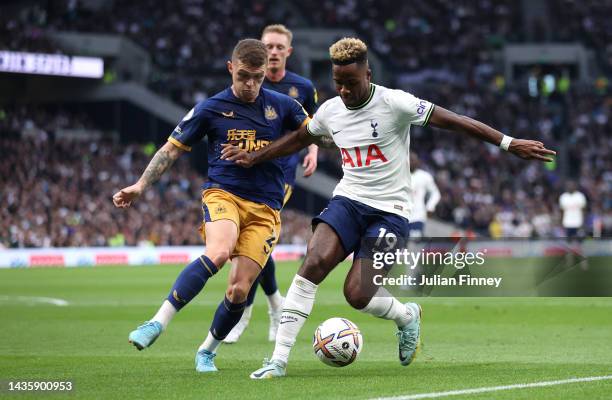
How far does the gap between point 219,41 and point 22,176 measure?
12.1 m

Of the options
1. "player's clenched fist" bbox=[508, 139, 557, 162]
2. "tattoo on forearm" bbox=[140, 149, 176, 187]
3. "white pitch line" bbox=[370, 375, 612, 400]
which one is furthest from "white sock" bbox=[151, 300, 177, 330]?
"player's clenched fist" bbox=[508, 139, 557, 162]

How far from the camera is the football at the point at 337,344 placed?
755cm

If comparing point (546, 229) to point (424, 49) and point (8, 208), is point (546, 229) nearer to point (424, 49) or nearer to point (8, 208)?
point (424, 49)

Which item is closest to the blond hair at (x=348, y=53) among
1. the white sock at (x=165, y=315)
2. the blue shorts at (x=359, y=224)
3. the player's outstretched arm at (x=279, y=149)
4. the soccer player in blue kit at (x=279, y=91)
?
the player's outstretched arm at (x=279, y=149)

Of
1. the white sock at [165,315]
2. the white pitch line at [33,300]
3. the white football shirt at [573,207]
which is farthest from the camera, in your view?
the white football shirt at [573,207]

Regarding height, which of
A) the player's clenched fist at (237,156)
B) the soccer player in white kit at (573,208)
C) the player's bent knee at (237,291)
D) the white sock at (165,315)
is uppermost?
the player's clenched fist at (237,156)

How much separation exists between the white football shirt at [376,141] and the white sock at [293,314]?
0.80 meters

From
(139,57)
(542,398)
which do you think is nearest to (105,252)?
(139,57)

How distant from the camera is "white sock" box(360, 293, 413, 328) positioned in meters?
7.76

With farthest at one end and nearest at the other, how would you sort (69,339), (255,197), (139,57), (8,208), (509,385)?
(139,57) → (8,208) → (69,339) → (255,197) → (509,385)

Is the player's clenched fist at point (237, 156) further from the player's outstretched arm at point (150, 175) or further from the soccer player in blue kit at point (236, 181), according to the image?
the player's outstretched arm at point (150, 175)

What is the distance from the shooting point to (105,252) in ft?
107

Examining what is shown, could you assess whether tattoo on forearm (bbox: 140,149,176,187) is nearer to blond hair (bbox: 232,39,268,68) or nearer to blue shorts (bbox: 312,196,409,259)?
blond hair (bbox: 232,39,268,68)

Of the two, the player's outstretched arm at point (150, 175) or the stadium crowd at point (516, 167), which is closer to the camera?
the player's outstretched arm at point (150, 175)
